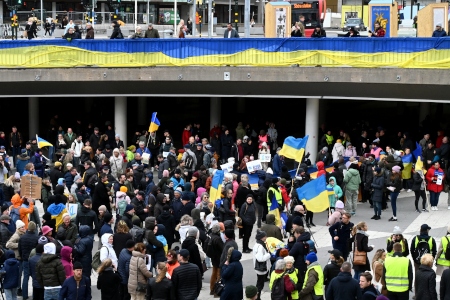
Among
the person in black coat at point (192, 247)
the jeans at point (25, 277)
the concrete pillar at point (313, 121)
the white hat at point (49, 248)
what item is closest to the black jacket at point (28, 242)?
the jeans at point (25, 277)

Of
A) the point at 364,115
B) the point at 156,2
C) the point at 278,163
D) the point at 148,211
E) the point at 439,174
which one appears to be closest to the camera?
the point at 148,211

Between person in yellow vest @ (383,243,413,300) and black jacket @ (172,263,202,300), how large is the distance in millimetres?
3081

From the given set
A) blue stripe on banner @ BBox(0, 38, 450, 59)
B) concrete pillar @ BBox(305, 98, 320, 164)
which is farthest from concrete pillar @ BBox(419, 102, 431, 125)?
blue stripe on banner @ BBox(0, 38, 450, 59)

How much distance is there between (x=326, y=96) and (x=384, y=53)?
299cm

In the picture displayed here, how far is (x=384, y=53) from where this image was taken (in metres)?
30.4

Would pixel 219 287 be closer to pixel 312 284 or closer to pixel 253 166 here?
pixel 312 284

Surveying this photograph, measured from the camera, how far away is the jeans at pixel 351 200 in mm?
24391

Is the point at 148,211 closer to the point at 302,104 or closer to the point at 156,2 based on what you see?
the point at 302,104

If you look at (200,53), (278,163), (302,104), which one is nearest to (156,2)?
(302,104)

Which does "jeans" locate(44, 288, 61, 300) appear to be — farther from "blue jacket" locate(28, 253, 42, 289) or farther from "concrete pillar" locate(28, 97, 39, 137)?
"concrete pillar" locate(28, 97, 39, 137)

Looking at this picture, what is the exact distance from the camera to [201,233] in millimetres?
18703

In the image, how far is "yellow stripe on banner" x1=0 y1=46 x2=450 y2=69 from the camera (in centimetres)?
3016

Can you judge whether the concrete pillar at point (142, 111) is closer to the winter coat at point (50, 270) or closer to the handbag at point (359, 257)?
the handbag at point (359, 257)

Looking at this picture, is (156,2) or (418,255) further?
(156,2)
